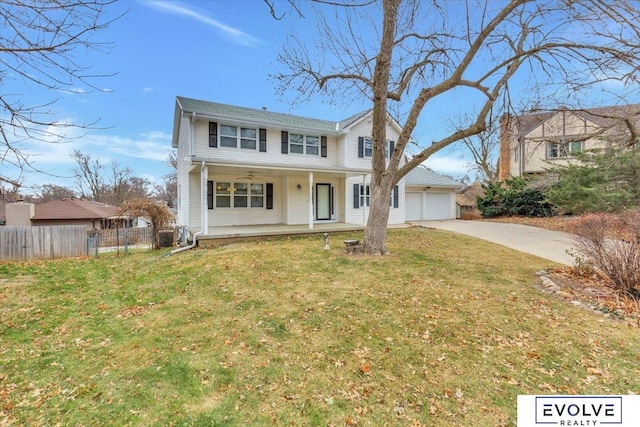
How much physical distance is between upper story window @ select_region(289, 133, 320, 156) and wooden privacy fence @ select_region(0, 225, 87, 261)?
10.00 meters

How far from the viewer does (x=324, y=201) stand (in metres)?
15.7

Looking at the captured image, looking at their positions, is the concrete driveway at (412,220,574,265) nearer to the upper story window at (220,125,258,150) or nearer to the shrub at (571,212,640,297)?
the shrub at (571,212,640,297)

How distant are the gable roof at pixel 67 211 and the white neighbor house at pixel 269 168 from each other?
46.3ft

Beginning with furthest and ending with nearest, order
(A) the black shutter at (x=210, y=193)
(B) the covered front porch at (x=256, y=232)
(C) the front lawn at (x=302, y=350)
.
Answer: (A) the black shutter at (x=210, y=193) → (B) the covered front porch at (x=256, y=232) → (C) the front lawn at (x=302, y=350)

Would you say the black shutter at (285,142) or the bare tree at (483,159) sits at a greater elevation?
the bare tree at (483,159)

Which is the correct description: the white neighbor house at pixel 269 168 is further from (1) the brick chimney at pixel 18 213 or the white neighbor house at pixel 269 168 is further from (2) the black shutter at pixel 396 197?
(1) the brick chimney at pixel 18 213

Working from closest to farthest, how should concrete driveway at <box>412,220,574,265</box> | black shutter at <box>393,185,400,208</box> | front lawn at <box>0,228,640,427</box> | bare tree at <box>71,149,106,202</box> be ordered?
front lawn at <box>0,228,640,427</box> < concrete driveway at <box>412,220,574,265</box> < black shutter at <box>393,185,400,208</box> < bare tree at <box>71,149,106,202</box>

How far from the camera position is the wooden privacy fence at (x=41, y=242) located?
11.8 meters

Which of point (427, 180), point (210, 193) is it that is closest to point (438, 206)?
point (427, 180)

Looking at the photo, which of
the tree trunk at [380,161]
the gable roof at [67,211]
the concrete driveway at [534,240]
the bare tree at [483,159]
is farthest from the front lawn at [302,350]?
the bare tree at [483,159]

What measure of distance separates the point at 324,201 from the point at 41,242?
12476mm

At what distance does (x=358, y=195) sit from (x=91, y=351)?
44.5 feet

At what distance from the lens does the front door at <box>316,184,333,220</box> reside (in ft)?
50.7

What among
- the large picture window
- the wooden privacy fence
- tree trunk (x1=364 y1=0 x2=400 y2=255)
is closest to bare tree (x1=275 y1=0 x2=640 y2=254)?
tree trunk (x1=364 y1=0 x2=400 y2=255)
